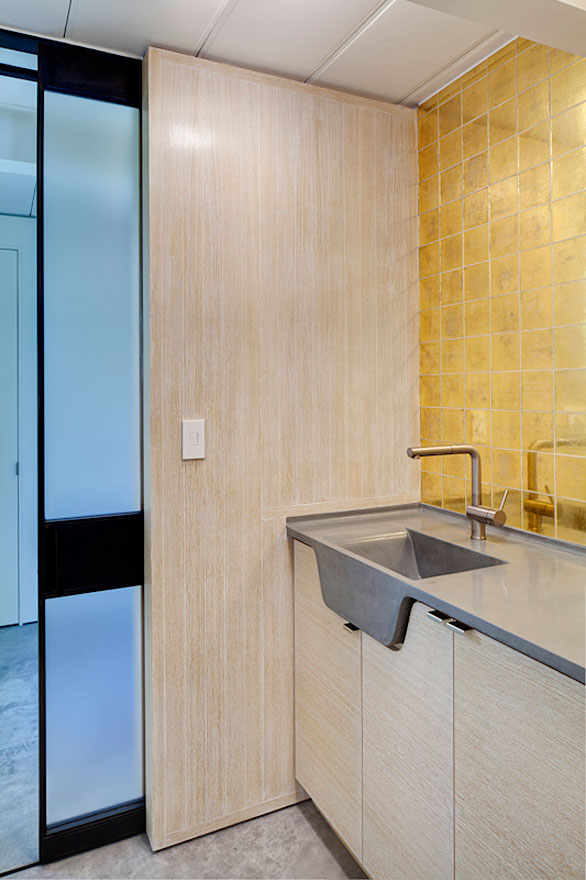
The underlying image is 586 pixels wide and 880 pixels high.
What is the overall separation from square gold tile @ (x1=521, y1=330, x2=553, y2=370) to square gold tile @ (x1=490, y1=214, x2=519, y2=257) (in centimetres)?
26

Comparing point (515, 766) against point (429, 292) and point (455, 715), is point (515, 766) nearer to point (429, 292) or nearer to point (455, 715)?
point (455, 715)

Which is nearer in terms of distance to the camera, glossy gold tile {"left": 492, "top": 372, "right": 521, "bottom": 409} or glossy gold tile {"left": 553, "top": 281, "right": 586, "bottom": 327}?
glossy gold tile {"left": 553, "top": 281, "right": 586, "bottom": 327}

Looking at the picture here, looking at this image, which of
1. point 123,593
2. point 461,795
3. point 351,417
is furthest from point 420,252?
point 461,795

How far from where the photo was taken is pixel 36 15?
154cm

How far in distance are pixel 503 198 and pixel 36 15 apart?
4.50 ft

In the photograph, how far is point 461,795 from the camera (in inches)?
45.4

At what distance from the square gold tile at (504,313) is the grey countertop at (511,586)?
60cm

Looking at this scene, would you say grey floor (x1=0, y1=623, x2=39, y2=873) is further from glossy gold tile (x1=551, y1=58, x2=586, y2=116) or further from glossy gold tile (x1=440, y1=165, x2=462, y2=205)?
glossy gold tile (x1=551, y1=58, x2=586, y2=116)

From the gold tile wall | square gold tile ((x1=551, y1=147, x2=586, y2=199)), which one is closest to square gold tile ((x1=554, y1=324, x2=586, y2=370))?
Answer: the gold tile wall

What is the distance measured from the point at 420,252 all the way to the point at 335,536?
108 cm

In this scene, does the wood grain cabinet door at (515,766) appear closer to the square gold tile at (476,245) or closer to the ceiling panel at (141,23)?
the square gold tile at (476,245)

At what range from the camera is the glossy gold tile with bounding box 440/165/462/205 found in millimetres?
1884

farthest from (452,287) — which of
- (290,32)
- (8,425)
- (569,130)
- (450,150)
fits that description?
(8,425)

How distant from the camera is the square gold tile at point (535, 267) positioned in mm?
1576
